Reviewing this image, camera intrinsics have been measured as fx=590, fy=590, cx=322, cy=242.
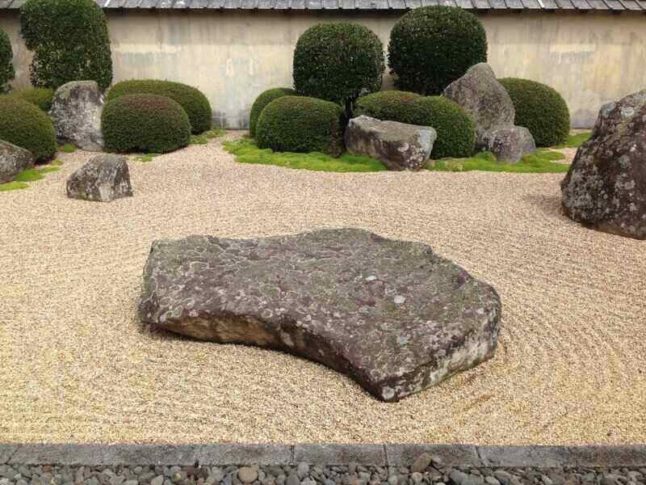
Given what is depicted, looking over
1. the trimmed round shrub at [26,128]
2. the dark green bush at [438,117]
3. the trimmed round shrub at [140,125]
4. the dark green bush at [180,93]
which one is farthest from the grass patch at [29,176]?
the dark green bush at [438,117]

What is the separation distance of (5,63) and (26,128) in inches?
124

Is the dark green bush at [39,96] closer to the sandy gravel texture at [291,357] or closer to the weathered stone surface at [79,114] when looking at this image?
the weathered stone surface at [79,114]

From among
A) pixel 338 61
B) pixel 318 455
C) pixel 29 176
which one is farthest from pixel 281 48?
Answer: pixel 318 455

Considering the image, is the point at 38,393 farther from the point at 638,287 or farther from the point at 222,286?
the point at 638,287

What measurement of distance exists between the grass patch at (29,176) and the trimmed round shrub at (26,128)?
216 millimetres

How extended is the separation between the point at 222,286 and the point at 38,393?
135 cm

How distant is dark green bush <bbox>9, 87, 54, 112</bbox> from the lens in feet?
36.4

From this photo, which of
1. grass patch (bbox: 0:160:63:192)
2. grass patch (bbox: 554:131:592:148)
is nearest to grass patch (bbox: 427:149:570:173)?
grass patch (bbox: 554:131:592:148)

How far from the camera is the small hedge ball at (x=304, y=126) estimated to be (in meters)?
10.2

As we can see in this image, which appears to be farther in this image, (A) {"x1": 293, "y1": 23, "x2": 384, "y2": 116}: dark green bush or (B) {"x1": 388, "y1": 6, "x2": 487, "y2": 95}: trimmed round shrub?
(B) {"x1": 388, "y1": 6, "x2": 487, "y2": 95}: trimmed round shrub

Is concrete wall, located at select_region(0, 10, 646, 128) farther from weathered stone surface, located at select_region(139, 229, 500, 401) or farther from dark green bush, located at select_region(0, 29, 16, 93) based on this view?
weathered stone surface, located at select_region(139, 229, 500, 401)

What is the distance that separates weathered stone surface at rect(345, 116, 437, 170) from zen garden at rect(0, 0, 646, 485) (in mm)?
44

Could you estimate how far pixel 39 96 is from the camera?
1124 centimetres

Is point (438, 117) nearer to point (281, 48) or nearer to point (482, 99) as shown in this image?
point (482, 99)
